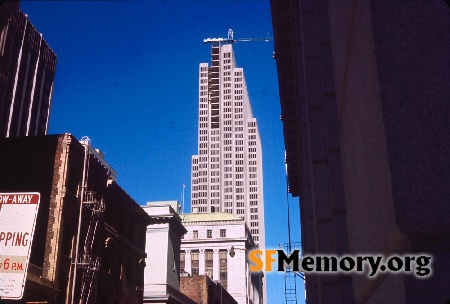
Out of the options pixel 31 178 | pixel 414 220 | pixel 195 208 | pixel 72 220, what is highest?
pixel 195 208

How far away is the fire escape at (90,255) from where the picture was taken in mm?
31473

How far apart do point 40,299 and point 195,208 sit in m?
151

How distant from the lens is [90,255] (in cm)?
3256

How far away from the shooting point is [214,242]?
337 feet

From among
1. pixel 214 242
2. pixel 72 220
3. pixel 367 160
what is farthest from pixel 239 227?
pixel 367 160

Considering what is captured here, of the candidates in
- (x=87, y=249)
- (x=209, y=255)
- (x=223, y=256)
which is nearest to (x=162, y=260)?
(x=87, y=249)

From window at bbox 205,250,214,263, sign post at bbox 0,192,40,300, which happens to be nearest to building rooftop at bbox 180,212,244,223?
window at bbox 205,250,214,263

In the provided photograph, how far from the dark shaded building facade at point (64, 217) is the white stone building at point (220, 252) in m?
62.2

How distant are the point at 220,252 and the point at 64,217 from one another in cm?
7415

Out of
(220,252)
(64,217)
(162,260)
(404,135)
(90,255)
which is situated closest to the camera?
(404,135)

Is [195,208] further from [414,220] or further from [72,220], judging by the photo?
[414,220]

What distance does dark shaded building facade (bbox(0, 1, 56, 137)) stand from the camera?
101000 millimetres

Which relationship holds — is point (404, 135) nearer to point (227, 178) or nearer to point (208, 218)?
point (208, 218)

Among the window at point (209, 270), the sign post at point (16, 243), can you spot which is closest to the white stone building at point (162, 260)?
the window at point (209, 270)
